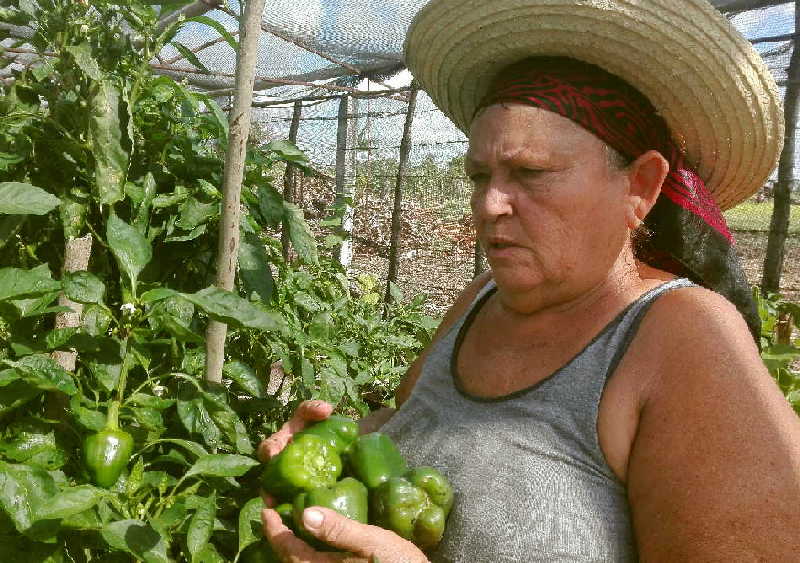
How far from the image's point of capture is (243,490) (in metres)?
1.50

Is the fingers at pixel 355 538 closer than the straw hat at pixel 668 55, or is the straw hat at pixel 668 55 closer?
the fingers at pixel 355 538

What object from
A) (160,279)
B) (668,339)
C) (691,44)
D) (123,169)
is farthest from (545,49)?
(160,279)

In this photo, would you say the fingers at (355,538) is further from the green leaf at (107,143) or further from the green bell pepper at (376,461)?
the green leaf at (107,143)

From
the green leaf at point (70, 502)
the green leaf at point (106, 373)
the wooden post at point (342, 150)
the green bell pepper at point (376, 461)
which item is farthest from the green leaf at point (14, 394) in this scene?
the wooden post at point (342, 150)

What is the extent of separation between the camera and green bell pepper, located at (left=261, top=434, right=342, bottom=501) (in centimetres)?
139

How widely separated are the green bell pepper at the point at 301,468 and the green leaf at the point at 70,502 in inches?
14.7

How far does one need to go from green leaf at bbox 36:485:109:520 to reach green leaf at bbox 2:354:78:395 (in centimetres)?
18

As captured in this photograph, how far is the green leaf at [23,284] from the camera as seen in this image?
3.88ft

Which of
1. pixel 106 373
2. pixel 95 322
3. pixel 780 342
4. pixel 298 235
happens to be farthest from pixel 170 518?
pixel 780 342

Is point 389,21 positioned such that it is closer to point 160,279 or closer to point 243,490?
point 160,279

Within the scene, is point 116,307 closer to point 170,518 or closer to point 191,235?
point 191,235

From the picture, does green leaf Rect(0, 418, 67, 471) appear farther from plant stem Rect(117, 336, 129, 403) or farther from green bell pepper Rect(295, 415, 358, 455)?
green bell pepper Rect(295, 415, 358, 455)

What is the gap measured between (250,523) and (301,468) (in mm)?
145

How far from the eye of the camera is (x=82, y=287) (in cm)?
127
